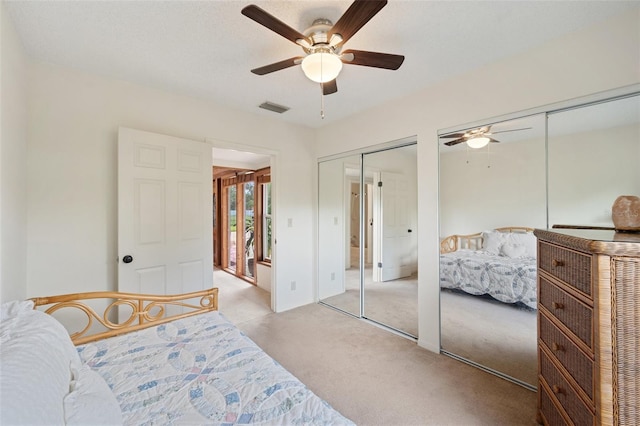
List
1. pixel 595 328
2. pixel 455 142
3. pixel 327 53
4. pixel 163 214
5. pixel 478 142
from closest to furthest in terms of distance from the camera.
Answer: pixel 595 328
pixel 327 53
pixel 478 142
pixel 455 142
pixel 163 214

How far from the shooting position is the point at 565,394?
4.08ft

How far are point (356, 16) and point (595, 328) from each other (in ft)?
5.52

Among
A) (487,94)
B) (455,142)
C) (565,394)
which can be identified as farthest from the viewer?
(455,142)

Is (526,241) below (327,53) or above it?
below

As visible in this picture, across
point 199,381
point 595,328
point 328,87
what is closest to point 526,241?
point 595,328

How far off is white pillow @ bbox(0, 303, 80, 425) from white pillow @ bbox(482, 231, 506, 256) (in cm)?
271

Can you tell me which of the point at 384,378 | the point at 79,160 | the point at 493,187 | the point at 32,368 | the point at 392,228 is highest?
the point at 79,160

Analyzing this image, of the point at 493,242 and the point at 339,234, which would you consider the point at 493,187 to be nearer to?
the point at 493,242

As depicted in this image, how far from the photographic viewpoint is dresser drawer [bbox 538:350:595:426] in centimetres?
107

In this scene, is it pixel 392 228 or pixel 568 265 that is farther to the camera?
pixel 392 228

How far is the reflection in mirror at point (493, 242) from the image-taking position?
1.97 m

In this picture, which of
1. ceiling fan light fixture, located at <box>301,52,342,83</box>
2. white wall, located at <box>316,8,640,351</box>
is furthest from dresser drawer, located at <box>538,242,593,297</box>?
ceiling fan light fixture, located at <box>301,52,342,83</box>

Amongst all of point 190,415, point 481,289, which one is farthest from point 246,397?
point 481,289

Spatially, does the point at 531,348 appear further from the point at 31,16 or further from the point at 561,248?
the point at 31,16
